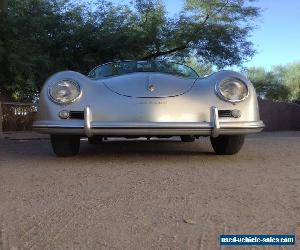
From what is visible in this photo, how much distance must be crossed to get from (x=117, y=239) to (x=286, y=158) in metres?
3.61

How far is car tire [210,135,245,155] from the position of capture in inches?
219

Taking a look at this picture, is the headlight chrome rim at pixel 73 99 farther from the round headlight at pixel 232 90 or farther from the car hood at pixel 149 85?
the round headlight at pixel 232 90

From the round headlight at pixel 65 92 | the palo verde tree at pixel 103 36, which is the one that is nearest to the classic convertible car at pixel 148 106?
the round headlight at pixel 65 92

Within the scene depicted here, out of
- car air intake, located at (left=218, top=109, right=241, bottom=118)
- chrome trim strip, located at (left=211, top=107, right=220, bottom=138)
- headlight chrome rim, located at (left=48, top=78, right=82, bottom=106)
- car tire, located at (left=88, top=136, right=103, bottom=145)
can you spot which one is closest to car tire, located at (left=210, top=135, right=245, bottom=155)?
car air intake, located at (left=218, top=109, right=241, bottom=118)

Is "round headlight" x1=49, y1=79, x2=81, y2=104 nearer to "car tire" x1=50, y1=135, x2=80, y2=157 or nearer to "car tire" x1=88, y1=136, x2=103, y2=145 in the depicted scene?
"car tire" x1=50, y1=135, x2=80, y2=157

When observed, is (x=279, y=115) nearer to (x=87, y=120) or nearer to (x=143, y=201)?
(x=87, y=120)

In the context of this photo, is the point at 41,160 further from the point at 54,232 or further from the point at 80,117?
the point at 54,232

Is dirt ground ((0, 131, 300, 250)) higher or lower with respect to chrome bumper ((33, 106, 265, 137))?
lower

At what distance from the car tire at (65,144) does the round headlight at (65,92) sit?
49 centimetres

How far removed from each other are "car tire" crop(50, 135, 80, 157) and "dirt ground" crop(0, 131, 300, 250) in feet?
0.39

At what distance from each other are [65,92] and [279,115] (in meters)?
19.8

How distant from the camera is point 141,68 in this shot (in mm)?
6145

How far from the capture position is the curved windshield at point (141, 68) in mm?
6066

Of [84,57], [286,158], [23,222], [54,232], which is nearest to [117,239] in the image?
[54,232]
